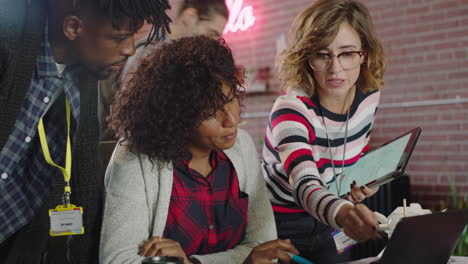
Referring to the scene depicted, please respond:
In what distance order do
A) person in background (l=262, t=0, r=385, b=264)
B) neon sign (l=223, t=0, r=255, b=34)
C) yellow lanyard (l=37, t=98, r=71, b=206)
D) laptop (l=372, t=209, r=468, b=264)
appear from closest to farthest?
1. laptop (l=372, t=209, r=468, b=264)
2. yellow lanyard (l=37, t=98, r=71, b=206)
3. person in background (l=262, t=0, r=385, b=264)
4. neon sign (l=223, t=0, r=255, b=34)

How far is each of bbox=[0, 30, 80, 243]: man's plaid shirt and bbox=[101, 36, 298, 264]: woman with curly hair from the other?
16 centimetres

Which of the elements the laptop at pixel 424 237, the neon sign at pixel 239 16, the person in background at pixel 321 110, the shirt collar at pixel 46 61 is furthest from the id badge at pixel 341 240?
the neon sign at pixel 239 16

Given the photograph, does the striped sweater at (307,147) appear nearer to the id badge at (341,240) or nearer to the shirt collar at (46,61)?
the id badge at (341,240)

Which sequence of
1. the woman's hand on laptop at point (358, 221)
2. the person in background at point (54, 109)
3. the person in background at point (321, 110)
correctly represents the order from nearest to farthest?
the woman's hand on laptop at point (358, 221)
the person in background at point (54, 109)
the person in background at point (321, 110)

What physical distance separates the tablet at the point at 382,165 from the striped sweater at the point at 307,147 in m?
0.07

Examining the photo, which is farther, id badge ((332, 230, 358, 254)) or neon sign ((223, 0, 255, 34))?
neon sign ((223, 0, 255, 34))

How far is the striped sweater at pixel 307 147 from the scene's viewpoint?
148 cm

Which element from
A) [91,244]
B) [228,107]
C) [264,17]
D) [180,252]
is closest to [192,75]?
[228,107]

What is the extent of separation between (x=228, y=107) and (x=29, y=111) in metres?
0.52

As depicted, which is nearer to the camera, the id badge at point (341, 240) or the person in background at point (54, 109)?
the person in background at point (54, 109)

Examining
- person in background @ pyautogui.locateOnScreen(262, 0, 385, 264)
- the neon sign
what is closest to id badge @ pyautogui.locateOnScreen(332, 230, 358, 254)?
person in background @ pyautogui.locateOnScreen(262, 0, 385, 264)

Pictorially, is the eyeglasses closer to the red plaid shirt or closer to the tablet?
the tablet

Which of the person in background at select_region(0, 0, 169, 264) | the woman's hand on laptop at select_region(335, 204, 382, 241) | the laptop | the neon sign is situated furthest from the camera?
the neon sign

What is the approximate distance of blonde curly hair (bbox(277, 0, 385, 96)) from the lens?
1.64m
